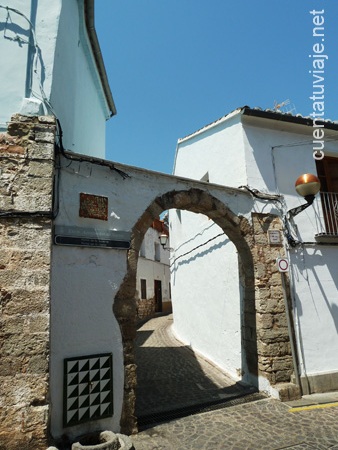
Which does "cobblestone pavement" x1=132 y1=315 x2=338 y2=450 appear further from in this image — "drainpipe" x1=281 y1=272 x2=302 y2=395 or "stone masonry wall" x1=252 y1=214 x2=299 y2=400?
"drainpipe" x1=281 y1=272 x2=302 y2=395

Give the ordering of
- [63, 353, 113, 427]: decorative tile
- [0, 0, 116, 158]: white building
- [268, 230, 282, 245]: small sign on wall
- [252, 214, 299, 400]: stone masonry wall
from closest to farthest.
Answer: [63, 353, 113, 427]: decorative tile < [0, 0, 116, 158]: white building < [252, 214, 299, 400]: stone masonry wall < [268, 230, 282, 245]: small sign on wall

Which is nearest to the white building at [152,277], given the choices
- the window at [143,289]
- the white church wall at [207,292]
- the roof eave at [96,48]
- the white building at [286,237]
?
the window at [143,289]

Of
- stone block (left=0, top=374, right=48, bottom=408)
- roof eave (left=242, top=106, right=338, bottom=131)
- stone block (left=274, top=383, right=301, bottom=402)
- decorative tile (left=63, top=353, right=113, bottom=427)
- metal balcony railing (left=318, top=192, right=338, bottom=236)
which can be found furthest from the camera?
metal balcony railing (left=318, top=192, right=338, bottom=236)

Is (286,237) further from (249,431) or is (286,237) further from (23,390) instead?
(23,390)

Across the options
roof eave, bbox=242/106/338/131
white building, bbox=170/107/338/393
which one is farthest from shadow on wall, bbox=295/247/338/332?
roof eave, bbox=242/106/338/131

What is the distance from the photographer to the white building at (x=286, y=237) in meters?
5.21

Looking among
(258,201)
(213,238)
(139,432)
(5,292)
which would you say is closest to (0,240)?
(5,292)

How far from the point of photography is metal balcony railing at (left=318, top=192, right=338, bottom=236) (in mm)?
5809

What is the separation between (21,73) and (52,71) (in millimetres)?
382

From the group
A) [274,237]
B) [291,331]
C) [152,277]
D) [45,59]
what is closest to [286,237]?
[274,237]

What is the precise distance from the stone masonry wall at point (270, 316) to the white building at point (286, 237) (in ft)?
0.86

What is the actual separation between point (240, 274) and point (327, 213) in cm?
221

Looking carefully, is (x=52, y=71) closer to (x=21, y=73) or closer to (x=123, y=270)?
(x=21, y=73)

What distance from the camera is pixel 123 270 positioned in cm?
395
